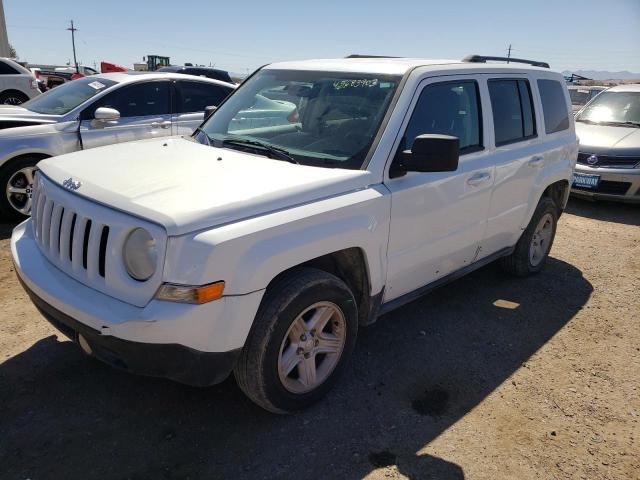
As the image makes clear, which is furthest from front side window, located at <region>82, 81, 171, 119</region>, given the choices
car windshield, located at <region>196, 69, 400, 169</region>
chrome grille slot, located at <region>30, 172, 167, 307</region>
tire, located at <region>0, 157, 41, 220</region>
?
chrome grille slot, located at <region>30, 172, 167, 307</region>

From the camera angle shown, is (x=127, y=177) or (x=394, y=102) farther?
(x=394, y=102)

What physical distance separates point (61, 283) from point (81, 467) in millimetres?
891

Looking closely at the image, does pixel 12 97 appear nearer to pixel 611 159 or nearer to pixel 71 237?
pixel 71 237

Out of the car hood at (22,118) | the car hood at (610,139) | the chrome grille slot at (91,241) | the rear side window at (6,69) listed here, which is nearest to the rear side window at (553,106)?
the car hood at (610,139)

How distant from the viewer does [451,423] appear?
301cm

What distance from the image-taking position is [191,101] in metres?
7.02

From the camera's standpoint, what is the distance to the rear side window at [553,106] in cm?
467

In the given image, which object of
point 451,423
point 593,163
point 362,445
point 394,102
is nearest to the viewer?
point 362,445

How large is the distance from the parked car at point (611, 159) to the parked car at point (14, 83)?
42.7ft

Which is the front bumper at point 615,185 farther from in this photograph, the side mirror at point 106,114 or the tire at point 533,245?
the side mirror at point 106,114

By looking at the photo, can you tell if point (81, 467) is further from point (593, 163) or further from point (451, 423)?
point (593, 163)

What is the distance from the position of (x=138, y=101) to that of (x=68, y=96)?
34.3 inches

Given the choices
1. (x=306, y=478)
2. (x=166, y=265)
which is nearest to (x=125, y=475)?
(x=306, y=478)

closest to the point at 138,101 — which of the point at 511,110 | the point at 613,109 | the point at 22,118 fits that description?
the point at 22,118
